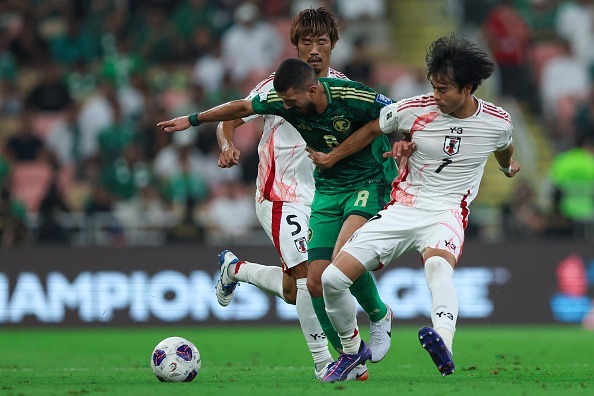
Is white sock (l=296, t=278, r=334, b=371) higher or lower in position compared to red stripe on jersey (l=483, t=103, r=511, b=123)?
lower

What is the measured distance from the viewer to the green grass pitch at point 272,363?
900cm

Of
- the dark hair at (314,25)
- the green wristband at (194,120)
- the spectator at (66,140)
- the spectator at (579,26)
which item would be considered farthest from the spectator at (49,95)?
the green wristband at (194,120)

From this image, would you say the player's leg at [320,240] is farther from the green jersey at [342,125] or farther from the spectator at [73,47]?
the spectator at [73,47]

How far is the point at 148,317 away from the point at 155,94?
5715 mm

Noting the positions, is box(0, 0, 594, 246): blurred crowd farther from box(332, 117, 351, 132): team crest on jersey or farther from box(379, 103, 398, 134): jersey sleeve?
box(379, 103, 398, 134): jersey sleeve

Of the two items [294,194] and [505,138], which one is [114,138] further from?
[505,138]

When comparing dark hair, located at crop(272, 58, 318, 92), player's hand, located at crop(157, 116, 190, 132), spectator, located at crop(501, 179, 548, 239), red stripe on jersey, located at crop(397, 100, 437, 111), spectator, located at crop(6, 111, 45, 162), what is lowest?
spectator, located at crop(501, 179, 548, 239)

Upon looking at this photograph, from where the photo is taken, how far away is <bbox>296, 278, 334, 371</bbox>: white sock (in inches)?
409

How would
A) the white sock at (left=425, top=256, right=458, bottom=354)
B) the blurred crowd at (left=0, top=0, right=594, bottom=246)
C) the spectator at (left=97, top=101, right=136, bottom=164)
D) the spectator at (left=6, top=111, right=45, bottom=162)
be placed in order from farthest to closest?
the spectator at (left=6, top=111, right=45, bottom=162) → the spectator at (left=97, top=101, right=136, bottom=164) → the blurred crowd at (left=0, top=0, right=594, bottom=246) → the white sock at (left=425, top=256, right=458, bottom=354)

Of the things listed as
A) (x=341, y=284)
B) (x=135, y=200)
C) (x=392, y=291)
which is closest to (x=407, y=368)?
(x=341, y=284)

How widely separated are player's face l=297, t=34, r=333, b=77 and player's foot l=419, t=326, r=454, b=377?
2794 mm

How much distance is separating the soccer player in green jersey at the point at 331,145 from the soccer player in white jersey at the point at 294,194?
8.9 inches

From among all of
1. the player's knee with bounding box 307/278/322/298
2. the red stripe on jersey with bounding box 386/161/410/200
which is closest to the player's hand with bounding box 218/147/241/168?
the player's knee with bounding box 307/278/322/298

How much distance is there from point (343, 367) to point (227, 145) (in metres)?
2.07
